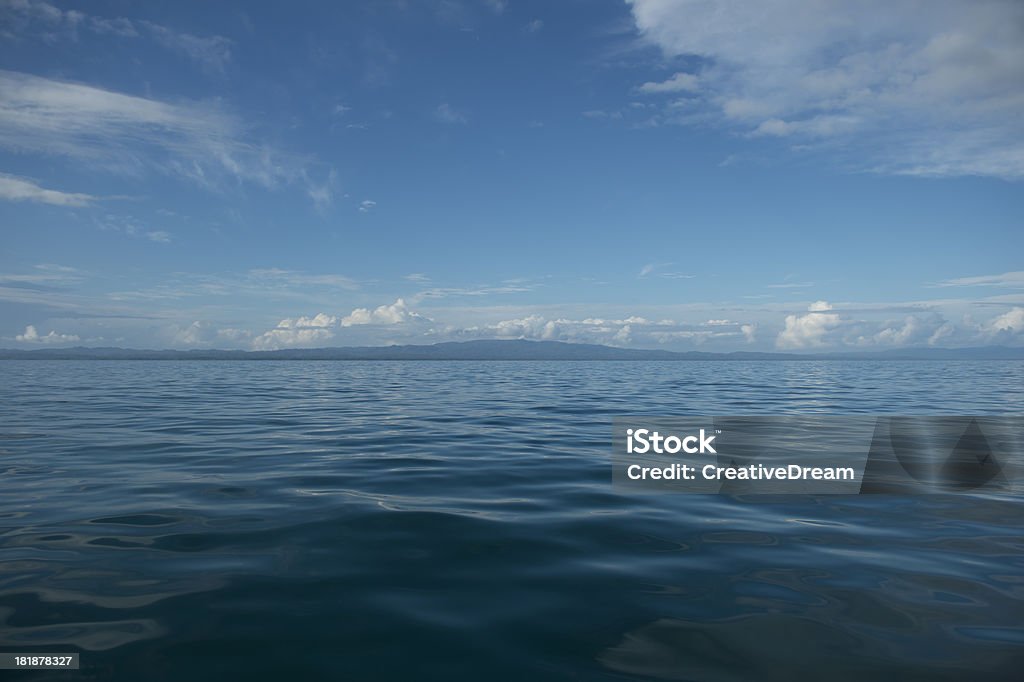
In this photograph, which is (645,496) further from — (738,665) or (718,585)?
(738,665)

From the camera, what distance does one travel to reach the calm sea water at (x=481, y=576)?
4242 mm

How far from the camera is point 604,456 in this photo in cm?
1310

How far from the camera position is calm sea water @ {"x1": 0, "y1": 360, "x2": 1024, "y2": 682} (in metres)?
4.24

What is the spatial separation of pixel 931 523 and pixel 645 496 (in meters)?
3.97

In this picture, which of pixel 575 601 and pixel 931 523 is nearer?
pixel 575 601

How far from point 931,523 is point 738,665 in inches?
218

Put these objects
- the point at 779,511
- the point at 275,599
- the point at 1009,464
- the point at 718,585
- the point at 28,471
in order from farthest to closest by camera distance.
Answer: the point at 1009,464 → the point at 28,471 → the point at 779,511 → the point at 718,585 → the point at 275,599

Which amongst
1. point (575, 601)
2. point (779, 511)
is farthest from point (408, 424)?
point (575, 601)

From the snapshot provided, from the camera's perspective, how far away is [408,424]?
18.9 m

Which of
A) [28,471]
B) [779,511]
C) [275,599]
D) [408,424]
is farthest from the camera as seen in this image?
[408,424]

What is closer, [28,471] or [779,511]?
[779,511]

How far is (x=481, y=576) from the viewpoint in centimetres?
577

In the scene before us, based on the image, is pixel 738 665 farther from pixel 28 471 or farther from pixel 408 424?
pixel 408 424

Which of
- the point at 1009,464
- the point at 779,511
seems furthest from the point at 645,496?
the point at 1009,464
